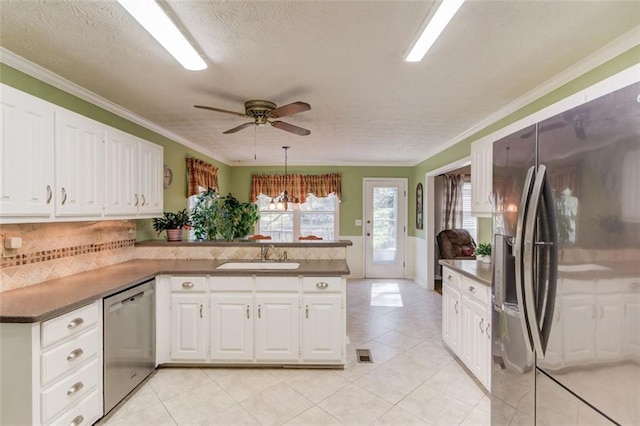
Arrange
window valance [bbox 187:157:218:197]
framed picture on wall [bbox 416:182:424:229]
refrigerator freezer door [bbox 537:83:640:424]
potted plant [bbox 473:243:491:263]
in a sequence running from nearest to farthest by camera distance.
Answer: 1. refrigerator freezer door [bbox 537:83:640:424]
2. potted plant [bbox 473:243:491:263]
3. window valance [bbox 187:157:218:197]
4. framed picture on wall [bbox 416:182:424:229]

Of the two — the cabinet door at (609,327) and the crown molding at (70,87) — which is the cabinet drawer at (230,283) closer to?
the crown molding at (70,87)

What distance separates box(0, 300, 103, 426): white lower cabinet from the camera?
5.47ft

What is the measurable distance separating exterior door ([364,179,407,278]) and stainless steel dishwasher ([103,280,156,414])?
468 cm

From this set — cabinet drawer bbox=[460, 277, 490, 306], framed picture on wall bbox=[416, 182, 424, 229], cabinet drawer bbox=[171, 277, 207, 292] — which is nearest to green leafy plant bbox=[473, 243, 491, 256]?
cabinet drawer bbox=[460, 277, 490, 306]

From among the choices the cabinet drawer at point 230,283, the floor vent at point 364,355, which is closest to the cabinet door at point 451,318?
the floor vent at point 364,355

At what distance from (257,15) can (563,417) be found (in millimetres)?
2283

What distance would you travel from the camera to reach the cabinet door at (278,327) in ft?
9.23

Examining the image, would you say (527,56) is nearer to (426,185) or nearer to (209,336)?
(209,336)

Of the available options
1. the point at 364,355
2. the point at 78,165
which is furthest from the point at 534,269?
the point at 78,165

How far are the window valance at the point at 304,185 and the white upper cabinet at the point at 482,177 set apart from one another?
3459mm

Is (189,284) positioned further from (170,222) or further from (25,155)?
(25,155)

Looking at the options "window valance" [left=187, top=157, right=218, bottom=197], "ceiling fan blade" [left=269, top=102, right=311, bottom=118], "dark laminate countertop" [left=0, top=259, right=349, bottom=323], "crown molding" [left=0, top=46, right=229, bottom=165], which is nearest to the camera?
"dark laminate countertop" [left=0, top=259, right=349, bottom=323]

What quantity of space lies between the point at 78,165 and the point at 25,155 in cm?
41

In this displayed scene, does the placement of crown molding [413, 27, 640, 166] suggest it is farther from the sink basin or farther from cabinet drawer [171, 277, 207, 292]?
cabinet drawer [171, 277, 207, 292]
